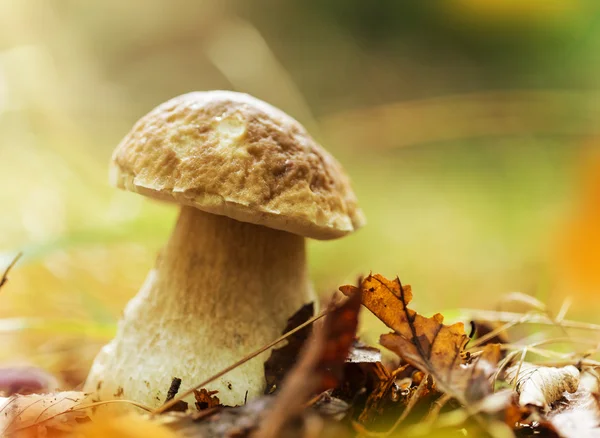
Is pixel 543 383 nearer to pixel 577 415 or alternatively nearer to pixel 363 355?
pixel 577 415

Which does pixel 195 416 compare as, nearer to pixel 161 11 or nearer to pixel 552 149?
pixel 552 149

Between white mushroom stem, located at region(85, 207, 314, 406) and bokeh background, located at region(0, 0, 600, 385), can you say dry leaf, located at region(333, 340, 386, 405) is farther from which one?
bokeh background, located at region(0, 0, 600, 385)

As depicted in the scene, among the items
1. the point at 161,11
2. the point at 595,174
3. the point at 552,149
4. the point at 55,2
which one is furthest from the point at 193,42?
the point at 595,174

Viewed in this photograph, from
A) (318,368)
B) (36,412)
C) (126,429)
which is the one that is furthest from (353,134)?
(126,429)

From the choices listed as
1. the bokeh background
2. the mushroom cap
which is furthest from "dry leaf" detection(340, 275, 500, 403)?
the bokeh background

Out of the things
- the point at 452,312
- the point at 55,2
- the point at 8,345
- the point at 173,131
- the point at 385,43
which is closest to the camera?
the point at 173,131

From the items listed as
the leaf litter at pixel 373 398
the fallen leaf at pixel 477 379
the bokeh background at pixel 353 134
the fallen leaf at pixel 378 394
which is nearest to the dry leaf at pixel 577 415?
the leaf litter at pixel 373 398
